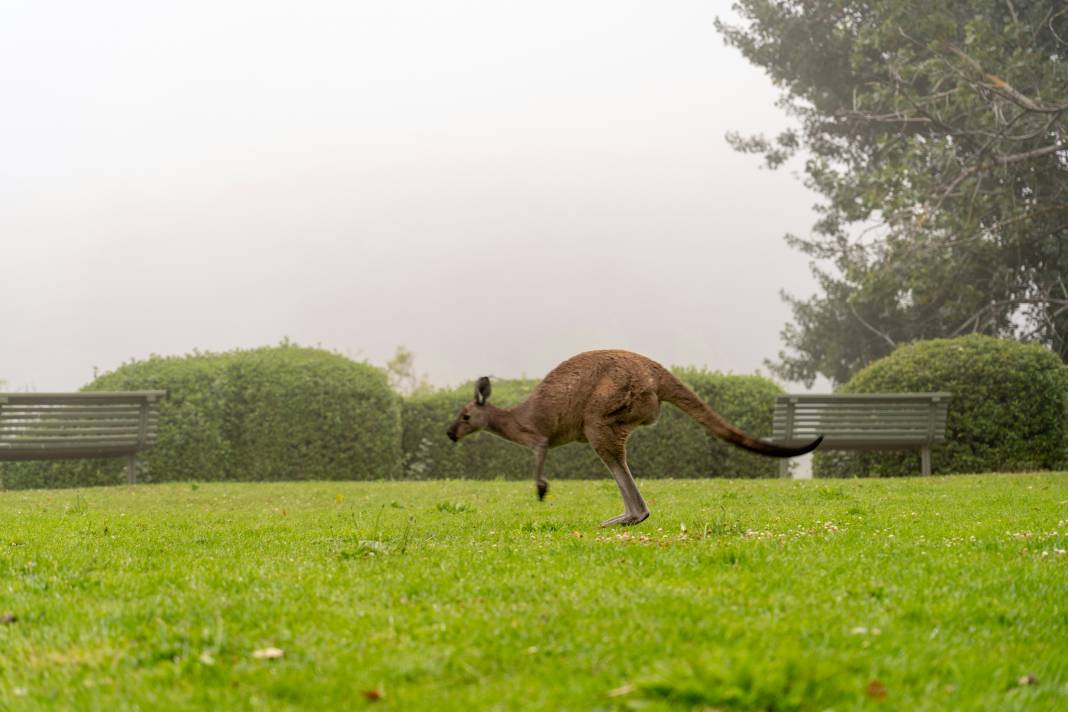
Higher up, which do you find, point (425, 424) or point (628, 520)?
point (425, 424)

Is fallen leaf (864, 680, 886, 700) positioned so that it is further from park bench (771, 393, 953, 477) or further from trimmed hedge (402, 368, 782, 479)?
park bench (771, 393, 953, 477)

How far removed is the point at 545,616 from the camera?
15.7ft

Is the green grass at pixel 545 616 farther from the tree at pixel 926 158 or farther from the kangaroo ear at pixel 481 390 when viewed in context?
the tree at pixel 926 158

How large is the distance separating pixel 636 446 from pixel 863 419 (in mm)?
4269

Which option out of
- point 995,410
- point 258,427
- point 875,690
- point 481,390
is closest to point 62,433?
point 258,427

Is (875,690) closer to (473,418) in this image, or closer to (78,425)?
(473,418)

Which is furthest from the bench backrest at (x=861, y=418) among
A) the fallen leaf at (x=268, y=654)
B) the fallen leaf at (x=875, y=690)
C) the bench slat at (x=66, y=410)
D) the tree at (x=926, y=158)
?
the fallen leaf at (x=268, y=654)

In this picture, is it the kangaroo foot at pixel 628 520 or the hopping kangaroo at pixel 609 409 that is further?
the kangaroo foot at pixel 628 520

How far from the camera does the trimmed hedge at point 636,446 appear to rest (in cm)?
1834

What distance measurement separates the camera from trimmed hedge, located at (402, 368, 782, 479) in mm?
18344

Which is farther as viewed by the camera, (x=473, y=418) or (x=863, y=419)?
(x=863, y=419)

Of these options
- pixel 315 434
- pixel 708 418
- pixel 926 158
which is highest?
pixel 926 158

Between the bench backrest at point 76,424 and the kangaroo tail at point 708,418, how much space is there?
1158 cm

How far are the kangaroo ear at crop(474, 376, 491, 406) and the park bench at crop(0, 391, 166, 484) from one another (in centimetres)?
1005
